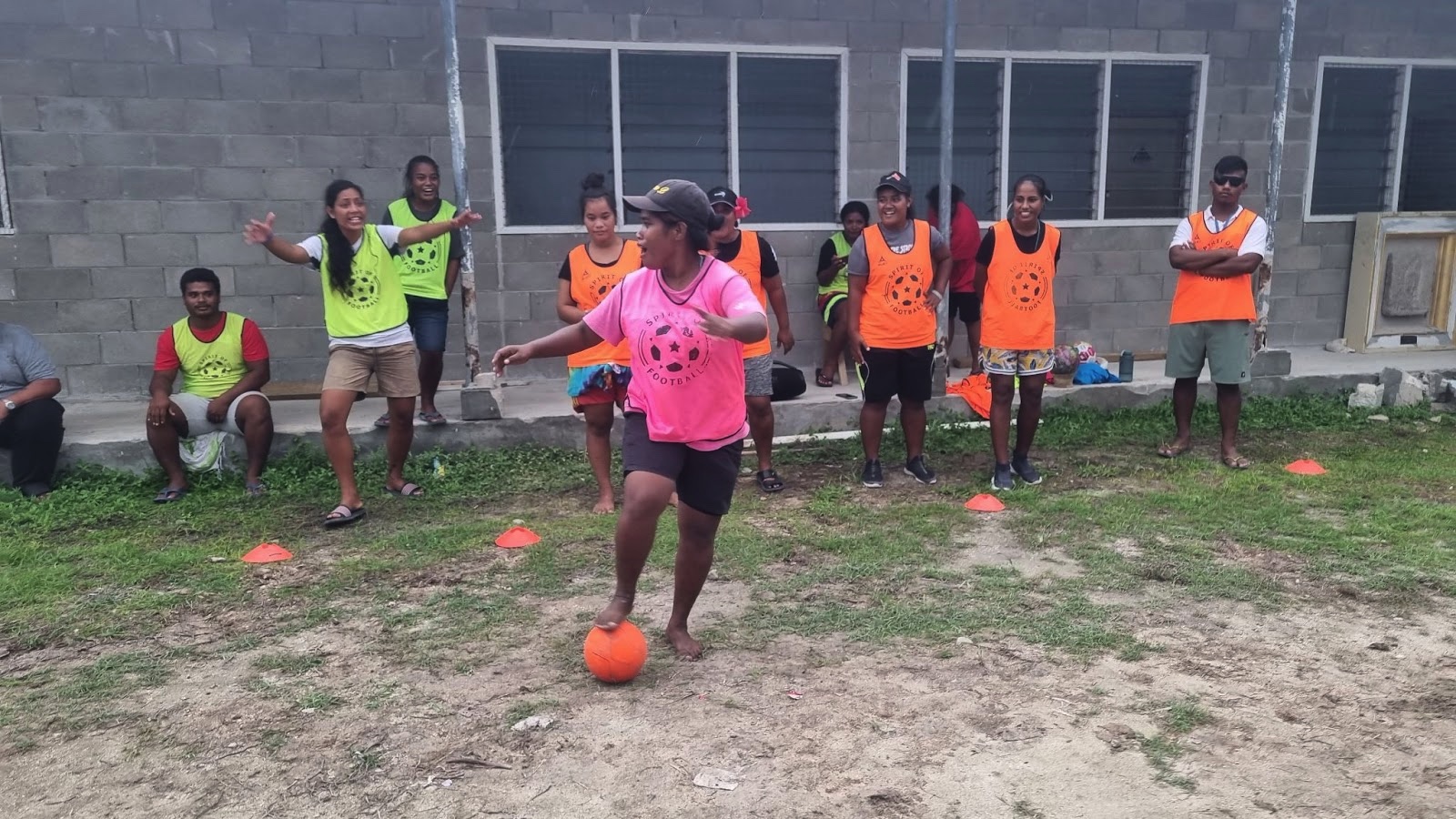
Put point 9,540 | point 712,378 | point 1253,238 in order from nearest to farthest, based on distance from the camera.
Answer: point 712,378 → point 9,540 → point 1253,238

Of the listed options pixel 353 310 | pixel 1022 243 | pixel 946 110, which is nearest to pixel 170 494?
pixel 353 310

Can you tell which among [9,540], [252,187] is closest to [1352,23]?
[252,187]

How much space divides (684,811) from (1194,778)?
1.37 metres

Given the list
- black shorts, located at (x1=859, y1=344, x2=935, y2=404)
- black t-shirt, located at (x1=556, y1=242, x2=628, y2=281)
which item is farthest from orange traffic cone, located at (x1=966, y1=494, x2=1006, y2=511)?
black t-shirt, located at (x1=556, y1=242, x2=628, y2=281)

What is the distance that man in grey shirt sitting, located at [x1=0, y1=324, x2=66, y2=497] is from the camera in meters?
5.85

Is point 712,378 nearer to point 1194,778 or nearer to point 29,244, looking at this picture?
point 1194,778

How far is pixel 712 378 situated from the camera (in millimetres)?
3469

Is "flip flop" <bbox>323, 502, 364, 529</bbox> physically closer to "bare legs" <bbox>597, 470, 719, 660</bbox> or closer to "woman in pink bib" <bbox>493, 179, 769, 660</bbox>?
"woman in pink bib" <bbox>493, 179, 769, 660</bbox>

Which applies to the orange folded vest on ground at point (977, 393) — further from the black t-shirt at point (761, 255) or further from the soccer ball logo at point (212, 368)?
the soccer ball logo at point (212, 368)

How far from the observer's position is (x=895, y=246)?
19.0 feet

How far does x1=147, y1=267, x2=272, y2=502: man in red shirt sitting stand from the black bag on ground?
3280mm

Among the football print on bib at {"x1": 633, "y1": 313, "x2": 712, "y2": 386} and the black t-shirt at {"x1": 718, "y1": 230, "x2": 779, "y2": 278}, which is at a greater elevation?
the black t-shirt at {"x1": 718, "y1": 230, "x2": 779, "y2": 278}

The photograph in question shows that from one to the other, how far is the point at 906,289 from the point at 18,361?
198 inches

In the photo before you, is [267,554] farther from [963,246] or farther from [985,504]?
[963,246]
